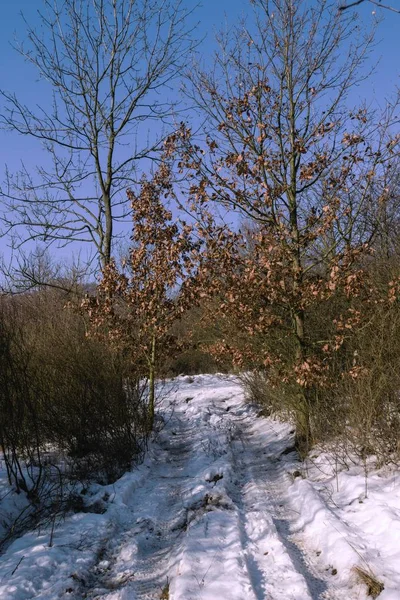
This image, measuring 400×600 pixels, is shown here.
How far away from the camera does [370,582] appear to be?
3543 mm

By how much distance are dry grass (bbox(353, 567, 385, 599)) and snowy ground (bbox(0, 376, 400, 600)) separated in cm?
4

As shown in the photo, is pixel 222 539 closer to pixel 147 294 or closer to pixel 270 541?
pixel 270 541

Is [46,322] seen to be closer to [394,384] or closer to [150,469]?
[150,469]

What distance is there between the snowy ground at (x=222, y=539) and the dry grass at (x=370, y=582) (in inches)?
1.5

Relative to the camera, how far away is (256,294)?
738 cm

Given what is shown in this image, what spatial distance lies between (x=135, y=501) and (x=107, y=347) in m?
3.12

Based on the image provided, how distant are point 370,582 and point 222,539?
4.60 feet

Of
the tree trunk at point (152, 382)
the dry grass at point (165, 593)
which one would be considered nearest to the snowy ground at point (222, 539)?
the dry grass at point (165, 593)

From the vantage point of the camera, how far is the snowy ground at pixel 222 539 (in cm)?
370

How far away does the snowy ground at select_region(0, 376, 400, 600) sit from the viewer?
3703 mm

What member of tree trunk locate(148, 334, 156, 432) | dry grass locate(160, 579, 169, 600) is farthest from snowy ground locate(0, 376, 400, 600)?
tree trunk locate(148, 334, 156, 432)

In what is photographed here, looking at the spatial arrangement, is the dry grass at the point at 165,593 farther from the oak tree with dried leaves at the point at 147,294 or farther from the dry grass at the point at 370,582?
the oak tree with dried leaves at the point at 147,294

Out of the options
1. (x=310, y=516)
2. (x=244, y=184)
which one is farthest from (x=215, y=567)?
(x=244, y=184)

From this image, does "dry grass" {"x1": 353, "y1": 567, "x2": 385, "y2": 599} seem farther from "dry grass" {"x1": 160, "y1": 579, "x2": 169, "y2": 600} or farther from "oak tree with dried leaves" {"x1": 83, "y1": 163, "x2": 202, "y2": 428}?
"oak tree with dried leaves" {"x1": 83, "y1": 163, "x2": 202, "y2": 428}
